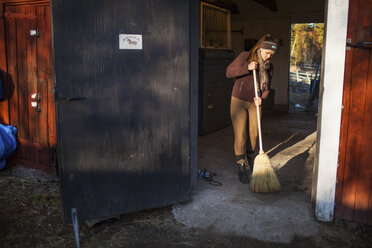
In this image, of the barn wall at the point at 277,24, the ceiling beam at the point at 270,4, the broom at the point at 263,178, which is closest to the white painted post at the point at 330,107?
the broom at the point at 263,178

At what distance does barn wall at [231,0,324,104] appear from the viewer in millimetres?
10727

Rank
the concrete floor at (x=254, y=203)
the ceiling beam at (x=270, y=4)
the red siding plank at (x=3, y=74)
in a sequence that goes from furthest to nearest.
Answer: the ceiling beam at (x=270, y=4)
the red siding plank at (x=3, y=74)
the concrete floor at (x=254, y=203)

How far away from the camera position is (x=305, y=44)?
29.0 m

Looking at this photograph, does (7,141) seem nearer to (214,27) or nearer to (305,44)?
(214,27)

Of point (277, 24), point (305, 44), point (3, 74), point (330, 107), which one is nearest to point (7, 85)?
point (3, 74)

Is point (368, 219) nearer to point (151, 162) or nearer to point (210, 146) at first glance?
point (151, 162)

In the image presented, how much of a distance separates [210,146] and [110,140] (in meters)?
3.43

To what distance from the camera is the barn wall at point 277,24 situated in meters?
10.7

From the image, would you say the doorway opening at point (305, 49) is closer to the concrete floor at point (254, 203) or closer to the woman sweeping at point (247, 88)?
the concrete floor at point (254, 203)

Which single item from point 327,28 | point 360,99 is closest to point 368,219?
point 360,99

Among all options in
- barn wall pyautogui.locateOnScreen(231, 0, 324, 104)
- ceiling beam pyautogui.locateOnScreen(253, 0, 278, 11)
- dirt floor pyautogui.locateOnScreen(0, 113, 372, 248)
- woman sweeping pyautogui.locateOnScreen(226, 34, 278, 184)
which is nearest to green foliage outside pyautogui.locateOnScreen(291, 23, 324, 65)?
barn wall pyautogui.locateOnScreen(231, 0, 324, 104)

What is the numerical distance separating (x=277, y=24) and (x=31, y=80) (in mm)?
8092

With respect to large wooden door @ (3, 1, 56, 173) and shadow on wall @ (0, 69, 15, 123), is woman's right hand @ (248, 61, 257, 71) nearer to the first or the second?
large wooden door @ (3, 1, 56, 173)

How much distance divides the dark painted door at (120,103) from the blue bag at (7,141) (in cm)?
225
